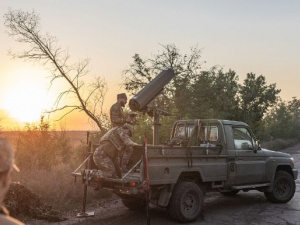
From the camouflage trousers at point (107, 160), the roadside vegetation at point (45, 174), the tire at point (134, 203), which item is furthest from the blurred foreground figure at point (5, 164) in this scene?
the tire at point (134, 203)

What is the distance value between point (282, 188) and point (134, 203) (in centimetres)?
402

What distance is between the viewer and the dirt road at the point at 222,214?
7.79m

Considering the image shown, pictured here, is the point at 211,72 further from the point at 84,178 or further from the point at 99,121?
the point at 84,178

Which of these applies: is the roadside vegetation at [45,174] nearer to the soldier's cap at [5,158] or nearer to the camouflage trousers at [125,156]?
the camouflage trousers at [125,156]

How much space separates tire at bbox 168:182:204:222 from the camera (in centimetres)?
762

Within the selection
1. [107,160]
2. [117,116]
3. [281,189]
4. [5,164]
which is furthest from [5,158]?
[281,189]

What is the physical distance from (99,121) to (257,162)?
37.2ft

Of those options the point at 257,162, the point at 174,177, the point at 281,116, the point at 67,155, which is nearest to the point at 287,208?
the point at 257,162

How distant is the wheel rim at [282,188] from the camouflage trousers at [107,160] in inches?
182

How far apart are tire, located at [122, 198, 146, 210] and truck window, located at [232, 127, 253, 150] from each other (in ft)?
8.68

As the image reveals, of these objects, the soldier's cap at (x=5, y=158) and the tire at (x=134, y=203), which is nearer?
the soldier's cap at (x=5, y=158)

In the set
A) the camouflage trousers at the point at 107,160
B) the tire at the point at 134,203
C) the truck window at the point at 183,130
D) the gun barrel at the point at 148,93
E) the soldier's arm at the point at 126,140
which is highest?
the gun barrel at the point at 148,93

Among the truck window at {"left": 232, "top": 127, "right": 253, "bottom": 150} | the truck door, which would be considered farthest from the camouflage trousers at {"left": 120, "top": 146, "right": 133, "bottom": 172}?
the truck window at {"left": 232, "top": 127, "right": 253, "bottom": 150}

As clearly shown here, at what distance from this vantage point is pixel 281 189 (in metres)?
10.0
